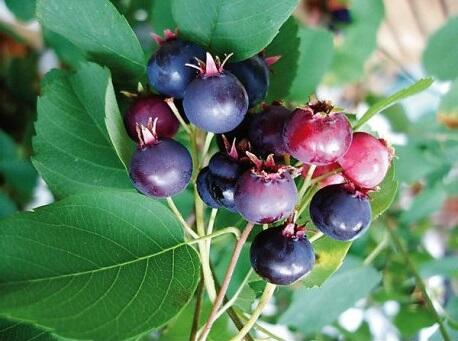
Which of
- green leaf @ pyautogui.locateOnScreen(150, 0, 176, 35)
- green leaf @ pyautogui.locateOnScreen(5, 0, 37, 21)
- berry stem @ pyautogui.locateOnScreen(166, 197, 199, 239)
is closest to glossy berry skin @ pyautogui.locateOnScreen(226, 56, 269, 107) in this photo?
berry stem @ pyautogui.locateOnScreen(166, 197, 199, 239)

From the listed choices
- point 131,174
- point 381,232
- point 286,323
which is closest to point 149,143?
point 131,174

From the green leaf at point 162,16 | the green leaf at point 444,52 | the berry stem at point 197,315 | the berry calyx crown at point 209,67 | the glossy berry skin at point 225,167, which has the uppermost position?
the berry calyx crown at point 209,67

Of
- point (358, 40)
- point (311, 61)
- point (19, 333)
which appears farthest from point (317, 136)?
point (358, 40)

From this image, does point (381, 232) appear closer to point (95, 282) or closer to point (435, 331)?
point (435, 331)

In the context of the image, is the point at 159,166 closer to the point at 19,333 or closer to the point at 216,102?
the point at 216,102

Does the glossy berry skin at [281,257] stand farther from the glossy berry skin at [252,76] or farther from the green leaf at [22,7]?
the green leaf at [22,7]

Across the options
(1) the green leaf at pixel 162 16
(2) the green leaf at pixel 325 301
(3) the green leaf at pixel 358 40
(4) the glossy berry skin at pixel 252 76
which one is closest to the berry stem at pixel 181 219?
(4) the glossy berry skin at pixel 252 76
